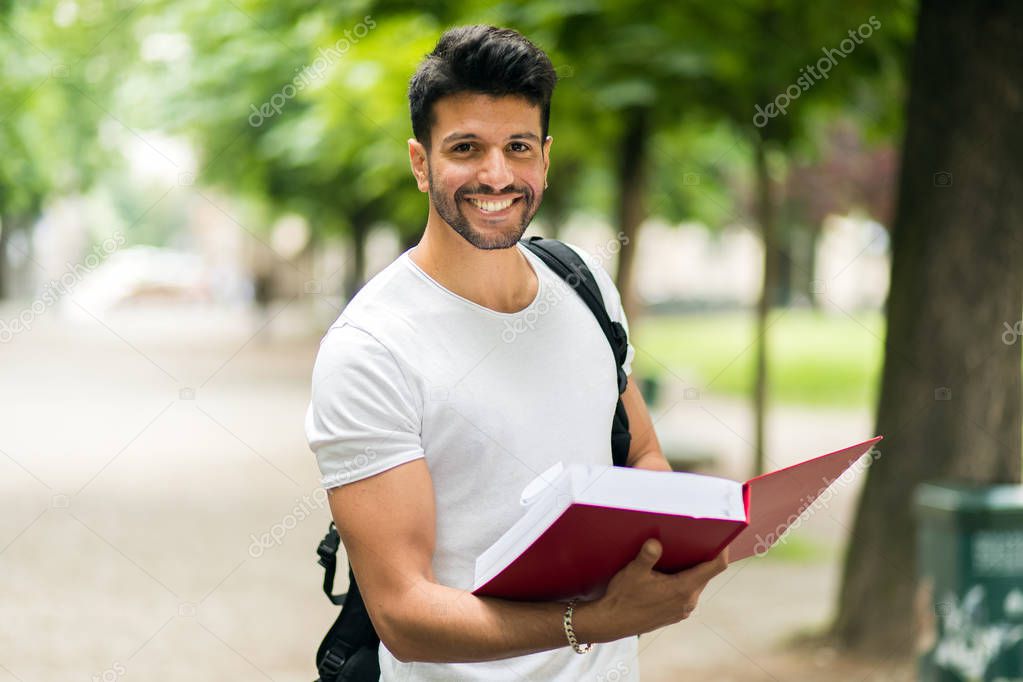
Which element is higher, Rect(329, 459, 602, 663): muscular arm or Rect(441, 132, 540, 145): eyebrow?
Rect(441, 132, 540, 145): eyebrow

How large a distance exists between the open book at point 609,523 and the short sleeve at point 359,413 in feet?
0.76

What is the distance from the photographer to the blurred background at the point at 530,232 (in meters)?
6.02

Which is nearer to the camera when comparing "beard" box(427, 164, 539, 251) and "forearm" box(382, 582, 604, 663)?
"forearm" box(382, 582, 604, 663)

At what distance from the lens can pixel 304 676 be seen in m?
6.17

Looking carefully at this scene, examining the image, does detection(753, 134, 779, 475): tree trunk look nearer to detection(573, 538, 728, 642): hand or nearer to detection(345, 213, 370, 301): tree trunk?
detection(573, 538, 728, 642): hand

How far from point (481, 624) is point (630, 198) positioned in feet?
29.5

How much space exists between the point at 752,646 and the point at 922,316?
206 centimetres

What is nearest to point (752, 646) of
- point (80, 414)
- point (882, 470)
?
point (882, 470)

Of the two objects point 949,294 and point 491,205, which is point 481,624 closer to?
point 491,205

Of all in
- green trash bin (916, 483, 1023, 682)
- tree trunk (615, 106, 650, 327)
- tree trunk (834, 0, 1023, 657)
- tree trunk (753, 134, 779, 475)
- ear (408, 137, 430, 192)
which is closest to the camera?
ear (408, 137, 430, 192)

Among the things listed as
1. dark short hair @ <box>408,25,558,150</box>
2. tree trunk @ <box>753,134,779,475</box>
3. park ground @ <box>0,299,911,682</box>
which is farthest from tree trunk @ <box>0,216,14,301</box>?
dark short hair @ <box>408,25,558,150</box>

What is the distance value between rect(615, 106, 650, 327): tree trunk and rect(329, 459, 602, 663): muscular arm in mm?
8113

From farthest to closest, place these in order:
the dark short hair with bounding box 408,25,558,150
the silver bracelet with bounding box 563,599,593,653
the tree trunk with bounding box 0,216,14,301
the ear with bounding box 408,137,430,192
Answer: the tree trunk with bounding box 0,216,14,301, the ear with bounding box 408,137,430,192, the dark short hair with bounding box 408,25,558,150, the silver bracelet with bounding box 563,599,593,653

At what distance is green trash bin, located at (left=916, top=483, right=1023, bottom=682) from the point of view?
509cm
